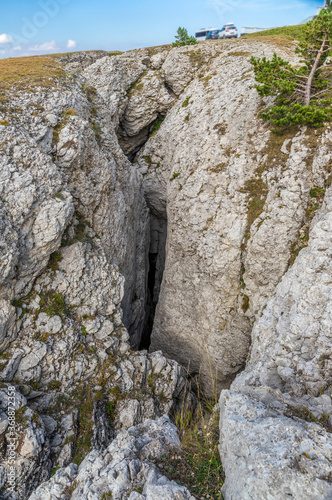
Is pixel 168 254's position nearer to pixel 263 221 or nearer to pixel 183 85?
pixel 263 221

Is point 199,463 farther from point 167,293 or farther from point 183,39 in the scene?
point 183,39

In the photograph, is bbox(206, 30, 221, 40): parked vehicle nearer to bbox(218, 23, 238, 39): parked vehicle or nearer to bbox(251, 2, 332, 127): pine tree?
bbox(218, 23, 238, 39): parked vehicle

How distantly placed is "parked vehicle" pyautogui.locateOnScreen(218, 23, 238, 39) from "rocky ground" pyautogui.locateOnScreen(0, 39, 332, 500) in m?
30.6

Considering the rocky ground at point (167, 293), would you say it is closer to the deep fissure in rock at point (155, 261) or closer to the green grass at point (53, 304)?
the green grass at point (53, 304)

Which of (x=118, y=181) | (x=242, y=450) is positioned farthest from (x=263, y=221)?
(x=242, y=450)

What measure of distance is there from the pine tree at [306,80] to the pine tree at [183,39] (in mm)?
15995

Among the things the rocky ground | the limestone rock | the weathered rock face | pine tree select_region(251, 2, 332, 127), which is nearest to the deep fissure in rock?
the rocky ground

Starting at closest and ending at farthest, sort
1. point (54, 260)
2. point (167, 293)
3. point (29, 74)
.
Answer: point (54, 260) → point (29, 74) → point (167, 293)

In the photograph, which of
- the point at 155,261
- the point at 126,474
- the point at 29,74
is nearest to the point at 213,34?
the point at 155,261

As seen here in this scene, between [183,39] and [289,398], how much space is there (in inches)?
1199

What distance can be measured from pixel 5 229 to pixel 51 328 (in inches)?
155

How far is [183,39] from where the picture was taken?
2664 cm

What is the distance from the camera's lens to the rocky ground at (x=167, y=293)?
20.3 feet

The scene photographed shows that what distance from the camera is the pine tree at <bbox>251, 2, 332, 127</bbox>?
1227 centimetres
